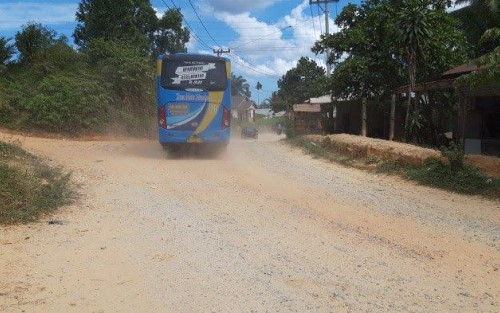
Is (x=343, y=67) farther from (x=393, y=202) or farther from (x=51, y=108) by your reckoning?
(x=51, y=108)

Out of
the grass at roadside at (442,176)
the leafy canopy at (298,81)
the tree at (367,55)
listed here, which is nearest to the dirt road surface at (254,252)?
the grass at roadside at (442,176)

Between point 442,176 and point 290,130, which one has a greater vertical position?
point 290,130

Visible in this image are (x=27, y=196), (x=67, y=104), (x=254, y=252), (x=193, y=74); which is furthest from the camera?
(x=67, y=104)

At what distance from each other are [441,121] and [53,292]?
19589 mm

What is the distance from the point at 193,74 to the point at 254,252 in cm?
1090

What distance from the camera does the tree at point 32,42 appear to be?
91.3 feet

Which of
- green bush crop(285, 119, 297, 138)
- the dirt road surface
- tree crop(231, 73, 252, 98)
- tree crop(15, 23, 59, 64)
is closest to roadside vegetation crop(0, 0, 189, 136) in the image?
tree crop(15, 23, 59, 64)

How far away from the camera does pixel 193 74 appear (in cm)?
1583

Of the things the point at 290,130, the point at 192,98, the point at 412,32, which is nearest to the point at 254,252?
the point at 192,98

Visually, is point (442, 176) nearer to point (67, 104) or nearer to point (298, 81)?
point (67, 104)

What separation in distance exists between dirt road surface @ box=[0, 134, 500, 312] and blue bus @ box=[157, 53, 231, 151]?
5958 millimetres

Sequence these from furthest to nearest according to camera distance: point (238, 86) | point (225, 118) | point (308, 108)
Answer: point (238, 86) → point (308, 108) → point (225, 118)

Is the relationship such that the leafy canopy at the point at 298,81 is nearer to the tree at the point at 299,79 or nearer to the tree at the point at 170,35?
the tree at the point at 299,79

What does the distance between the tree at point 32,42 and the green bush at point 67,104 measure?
2889mm
